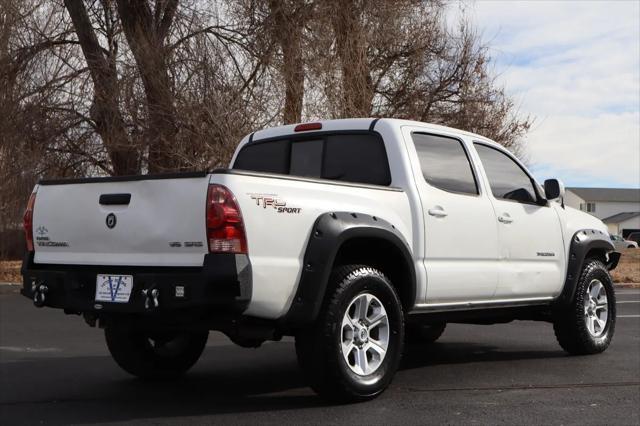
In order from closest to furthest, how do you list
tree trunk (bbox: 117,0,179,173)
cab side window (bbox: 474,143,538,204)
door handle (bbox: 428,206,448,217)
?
door handle (bbox: 428,206,448,217) → cab side window (bbox: 474,143,538,204) → tree trunk (bbox: 117,0,179,173)

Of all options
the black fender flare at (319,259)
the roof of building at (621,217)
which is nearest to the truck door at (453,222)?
the black fender flare at (319,259)

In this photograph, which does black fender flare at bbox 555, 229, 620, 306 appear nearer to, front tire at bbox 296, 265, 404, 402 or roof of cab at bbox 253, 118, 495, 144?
roof of cab at bbox 253, 118, 495, 144

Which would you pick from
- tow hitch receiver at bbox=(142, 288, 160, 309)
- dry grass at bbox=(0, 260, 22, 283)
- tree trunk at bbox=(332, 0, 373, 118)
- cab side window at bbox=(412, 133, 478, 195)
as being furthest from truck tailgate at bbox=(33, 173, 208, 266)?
dry grass at bbox=(0, 260, 22, 283)

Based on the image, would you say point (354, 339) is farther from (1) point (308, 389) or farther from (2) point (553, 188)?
(2) point (553, 188)

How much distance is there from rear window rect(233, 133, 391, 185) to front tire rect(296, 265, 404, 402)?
100 centimetres

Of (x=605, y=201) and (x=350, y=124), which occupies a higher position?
(x=605, y=201)

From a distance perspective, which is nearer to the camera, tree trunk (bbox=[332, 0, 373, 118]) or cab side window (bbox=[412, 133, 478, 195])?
cab side window (bbox=[412, 133, 478, 195])

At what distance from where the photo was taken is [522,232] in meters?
7.63

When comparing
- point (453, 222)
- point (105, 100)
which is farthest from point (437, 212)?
point (105, 100)

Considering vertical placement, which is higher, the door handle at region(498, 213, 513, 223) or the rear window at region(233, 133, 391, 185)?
the rear window at region(233, 133, 391, 185)

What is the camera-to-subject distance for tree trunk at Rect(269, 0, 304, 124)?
18281 millimetres

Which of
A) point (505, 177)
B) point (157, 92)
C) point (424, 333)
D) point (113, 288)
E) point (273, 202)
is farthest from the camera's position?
point (157, 92)

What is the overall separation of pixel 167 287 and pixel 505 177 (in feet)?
11.8

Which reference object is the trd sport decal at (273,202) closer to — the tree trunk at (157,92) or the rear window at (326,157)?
the rear window at (326,157)
